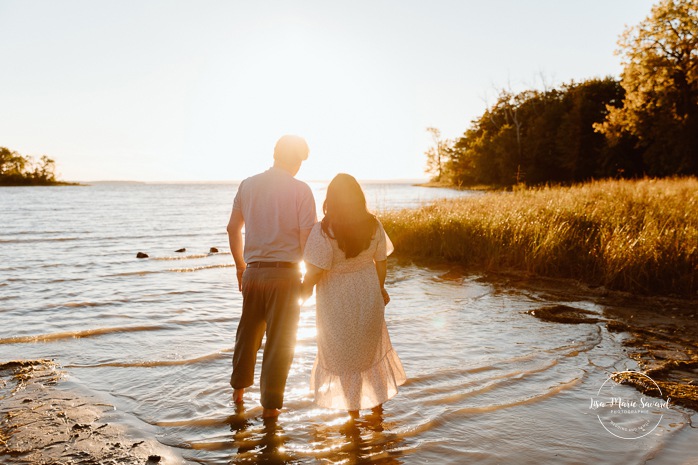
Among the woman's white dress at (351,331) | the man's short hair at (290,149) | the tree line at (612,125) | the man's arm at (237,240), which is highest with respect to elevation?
the tree line at (612,125)

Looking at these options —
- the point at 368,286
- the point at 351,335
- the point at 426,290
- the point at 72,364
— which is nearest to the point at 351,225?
the point at 368,286

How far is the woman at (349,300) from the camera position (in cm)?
387

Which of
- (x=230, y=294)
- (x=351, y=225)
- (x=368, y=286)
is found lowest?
(x=230, y=294)

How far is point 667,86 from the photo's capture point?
3428 centimetres

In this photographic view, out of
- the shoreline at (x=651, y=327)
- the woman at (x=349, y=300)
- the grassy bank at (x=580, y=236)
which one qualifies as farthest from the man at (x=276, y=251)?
the grassy bank at (x=580, y=236)

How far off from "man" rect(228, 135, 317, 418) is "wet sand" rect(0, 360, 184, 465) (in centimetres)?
109

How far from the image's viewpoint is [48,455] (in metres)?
3.70

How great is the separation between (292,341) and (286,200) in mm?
1181

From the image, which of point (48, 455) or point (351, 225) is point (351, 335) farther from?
point (48, 455)

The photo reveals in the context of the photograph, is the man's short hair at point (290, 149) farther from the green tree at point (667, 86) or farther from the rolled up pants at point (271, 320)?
the green tree at point (667, 86)

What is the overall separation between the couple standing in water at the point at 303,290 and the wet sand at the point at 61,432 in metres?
1.09

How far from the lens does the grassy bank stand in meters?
8.78

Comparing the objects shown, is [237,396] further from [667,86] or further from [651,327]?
[667,86]

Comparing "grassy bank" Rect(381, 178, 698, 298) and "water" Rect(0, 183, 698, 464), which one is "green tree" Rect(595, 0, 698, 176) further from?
"water" Rect(0, 183, 698, 464)
